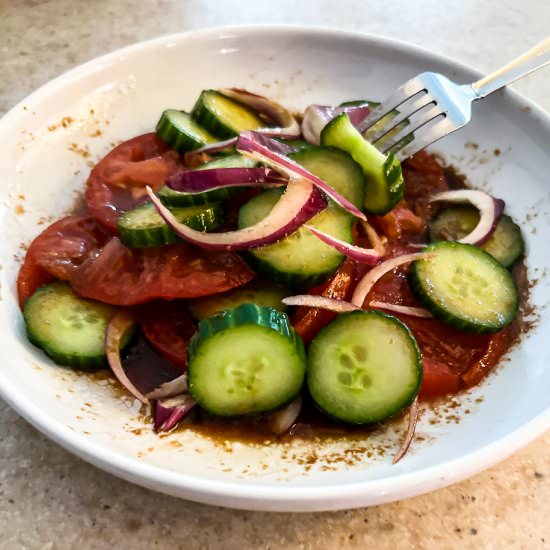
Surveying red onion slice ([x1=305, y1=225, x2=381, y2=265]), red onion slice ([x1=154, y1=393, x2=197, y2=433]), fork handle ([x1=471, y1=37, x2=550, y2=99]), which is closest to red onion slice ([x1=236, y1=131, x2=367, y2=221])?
red onion slice ([x1=305, y1=225, x2=381, y2=265])

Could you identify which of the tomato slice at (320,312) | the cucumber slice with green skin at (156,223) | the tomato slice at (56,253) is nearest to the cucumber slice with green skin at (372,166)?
the tomato slice at (320,312)

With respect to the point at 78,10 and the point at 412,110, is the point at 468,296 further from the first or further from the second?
the point at 78,10

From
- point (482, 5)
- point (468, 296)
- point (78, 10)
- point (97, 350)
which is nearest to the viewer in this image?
point (97, 350)

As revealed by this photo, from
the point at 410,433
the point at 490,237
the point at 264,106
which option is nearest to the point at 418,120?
the point at 490,237

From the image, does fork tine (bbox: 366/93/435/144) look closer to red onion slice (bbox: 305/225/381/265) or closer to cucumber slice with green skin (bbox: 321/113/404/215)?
→ cucumber slice with green skin (bbox: 321/113/404/215)

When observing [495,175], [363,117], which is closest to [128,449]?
[363,117]

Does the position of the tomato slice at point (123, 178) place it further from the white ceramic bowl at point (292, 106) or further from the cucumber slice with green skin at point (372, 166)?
the cucumber slice with green skin at point (372, 166)
